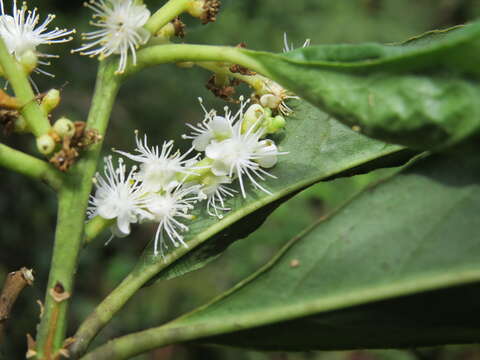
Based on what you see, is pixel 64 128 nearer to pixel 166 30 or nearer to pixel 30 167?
pixel 30 167

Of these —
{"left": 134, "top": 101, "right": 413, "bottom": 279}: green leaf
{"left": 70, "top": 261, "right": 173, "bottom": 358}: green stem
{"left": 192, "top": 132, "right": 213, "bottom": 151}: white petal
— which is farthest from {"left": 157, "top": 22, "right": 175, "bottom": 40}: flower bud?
{"left": 70, "top": 261, "right": 173, "bottom": 358}: green stem

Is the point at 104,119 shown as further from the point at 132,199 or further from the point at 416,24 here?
the point at 416,24

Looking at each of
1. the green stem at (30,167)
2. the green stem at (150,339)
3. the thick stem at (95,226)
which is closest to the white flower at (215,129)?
the thick stem at (95,226)

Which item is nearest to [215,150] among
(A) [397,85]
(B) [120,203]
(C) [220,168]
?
(C) [220,168]

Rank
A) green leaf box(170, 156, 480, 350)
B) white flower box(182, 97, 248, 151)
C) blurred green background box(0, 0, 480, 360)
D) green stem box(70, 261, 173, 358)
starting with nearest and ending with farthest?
1. green leaf box(170, 156, 480, 350)
2. green stem box(70, 261, 173, 358)
3. white flower box(182, 97, 248, 151)
4. blurred green background box(0, 0, 480, 360)

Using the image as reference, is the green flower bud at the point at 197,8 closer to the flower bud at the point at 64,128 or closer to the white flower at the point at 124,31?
the white flower at the point at 124,31

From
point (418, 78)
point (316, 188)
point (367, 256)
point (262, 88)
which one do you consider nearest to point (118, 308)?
point (367, 256)

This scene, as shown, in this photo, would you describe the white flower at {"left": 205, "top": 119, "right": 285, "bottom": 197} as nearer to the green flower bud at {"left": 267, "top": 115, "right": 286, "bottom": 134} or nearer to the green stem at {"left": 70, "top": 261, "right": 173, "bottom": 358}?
the green flower bud at {"left": 267, "top": 115, "right": 286, "bottom": 134}
